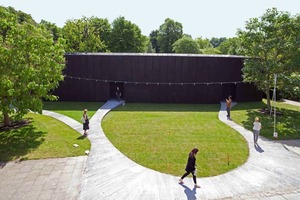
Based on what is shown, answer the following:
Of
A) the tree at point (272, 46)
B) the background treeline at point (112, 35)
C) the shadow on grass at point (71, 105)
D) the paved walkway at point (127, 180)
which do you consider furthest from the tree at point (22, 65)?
the tree at point (272, 46)

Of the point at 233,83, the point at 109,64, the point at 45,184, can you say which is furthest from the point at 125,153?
the point at 233,83

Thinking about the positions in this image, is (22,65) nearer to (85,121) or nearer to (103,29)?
(85,121)

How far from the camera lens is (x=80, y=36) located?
34844 millimetres

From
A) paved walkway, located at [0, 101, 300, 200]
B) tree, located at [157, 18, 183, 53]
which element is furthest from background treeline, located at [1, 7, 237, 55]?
paved walkway, located at [0, 101, 300, 200]

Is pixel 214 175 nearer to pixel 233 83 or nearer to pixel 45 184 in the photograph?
pixel 45 184

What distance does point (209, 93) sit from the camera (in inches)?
887

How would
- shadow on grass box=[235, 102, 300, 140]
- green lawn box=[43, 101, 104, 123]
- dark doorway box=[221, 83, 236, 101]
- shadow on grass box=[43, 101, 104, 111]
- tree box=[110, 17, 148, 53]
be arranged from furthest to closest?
tree box=[110, 17, 148, 53]
dark doorway box=[221, 83, 236, 101]
shadow on grass box=[43, 101, 104, 111]
green lawn box=[43, 101, 104, 123]
shadow on grass box=[235, 102, 300, 140]

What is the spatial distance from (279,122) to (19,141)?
51.8 feet

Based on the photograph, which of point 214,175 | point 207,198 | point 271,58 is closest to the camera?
point 207,198

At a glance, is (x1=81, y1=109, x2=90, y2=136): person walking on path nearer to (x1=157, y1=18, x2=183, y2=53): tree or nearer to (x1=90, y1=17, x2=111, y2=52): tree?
(x1=90, y1=17, x2=111, y2=52): tree

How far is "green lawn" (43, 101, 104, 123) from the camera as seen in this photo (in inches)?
690

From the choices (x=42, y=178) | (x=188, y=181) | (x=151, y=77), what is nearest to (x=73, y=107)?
(x=151, y=77)

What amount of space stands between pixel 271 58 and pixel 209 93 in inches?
254

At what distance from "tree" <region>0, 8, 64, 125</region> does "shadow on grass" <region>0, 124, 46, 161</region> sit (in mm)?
1231
